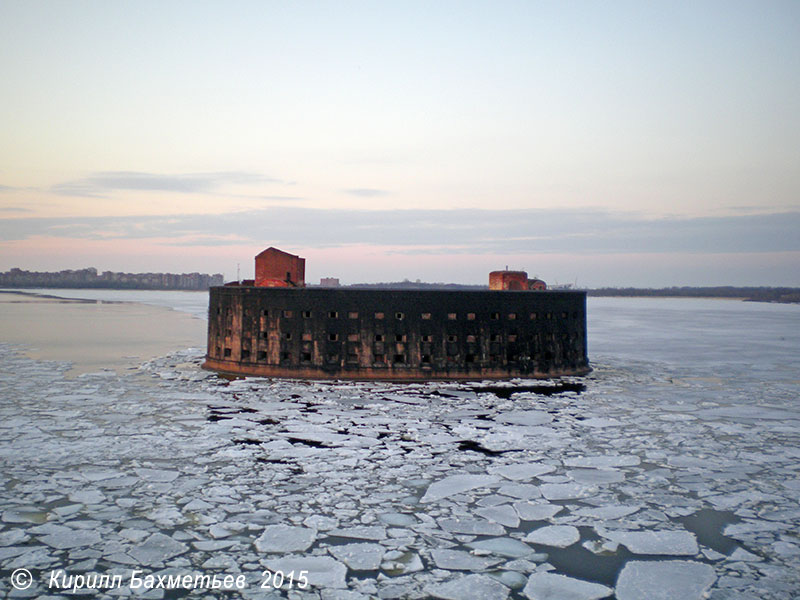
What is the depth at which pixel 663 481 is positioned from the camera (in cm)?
959

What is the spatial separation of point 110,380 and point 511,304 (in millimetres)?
13947

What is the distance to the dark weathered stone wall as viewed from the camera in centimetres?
1970

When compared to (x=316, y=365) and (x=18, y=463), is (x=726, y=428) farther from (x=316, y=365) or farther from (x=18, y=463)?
(x=18, y=463)

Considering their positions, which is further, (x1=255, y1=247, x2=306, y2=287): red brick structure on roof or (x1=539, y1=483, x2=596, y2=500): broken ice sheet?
(x1=255, y1=247, x2=306, y2=287): red brick structure on roof

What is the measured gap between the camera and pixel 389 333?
19719 millimetres

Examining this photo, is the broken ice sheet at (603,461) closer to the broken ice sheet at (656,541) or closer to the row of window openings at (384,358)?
the broken ice sheet at (656,541)

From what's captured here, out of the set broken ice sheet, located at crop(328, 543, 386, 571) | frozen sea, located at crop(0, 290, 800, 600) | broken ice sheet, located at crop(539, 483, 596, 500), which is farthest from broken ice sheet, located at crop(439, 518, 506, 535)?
broken ice sheet, located at crop(539, 483, 596, 500)

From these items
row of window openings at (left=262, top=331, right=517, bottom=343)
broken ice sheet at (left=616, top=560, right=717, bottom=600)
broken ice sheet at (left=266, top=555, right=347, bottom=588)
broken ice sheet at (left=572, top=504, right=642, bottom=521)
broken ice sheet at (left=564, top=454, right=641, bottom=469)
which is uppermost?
row of window openings at (left=262, top=331, right=517, bottom=343)

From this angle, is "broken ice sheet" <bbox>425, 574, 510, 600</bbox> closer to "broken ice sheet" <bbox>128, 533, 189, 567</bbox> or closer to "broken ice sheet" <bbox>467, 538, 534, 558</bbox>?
"broken ice sheet" <bbox>467, 538, 534, 558</bbox>

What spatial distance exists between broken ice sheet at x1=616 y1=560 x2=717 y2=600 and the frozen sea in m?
0.02
